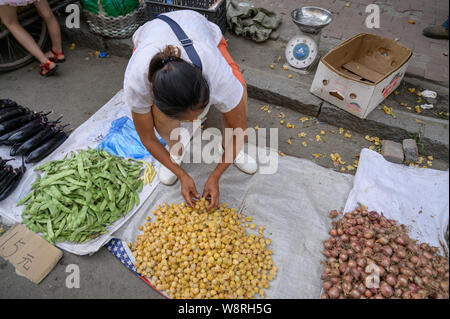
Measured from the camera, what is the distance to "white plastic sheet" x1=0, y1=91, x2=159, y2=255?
2.29 metres

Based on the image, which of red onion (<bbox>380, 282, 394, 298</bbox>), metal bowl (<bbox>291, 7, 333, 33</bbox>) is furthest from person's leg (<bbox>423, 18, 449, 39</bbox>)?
red onion (<bbox>380, 282, 394, 298</bbox>)

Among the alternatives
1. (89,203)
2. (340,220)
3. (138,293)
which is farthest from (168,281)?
(340,220)

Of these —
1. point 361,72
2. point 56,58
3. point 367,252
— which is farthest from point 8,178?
point 361,72

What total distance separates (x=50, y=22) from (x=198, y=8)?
2.06 meters

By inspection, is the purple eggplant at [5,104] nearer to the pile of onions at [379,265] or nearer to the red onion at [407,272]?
the pile of onions at [379,265]

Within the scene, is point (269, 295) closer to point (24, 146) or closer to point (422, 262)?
point (422, 262)

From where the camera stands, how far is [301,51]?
3.35m

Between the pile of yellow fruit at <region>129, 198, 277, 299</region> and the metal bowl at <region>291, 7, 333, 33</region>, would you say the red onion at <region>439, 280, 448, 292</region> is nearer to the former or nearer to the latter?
the pile of yellow fruit at <region>129, 198, 277, 299</region>

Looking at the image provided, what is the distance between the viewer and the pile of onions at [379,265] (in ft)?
5.92

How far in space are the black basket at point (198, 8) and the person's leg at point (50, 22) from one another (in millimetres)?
1335

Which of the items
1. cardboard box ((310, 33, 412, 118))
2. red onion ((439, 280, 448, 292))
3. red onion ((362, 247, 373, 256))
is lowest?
red onion ((362, 247, 373, 256))

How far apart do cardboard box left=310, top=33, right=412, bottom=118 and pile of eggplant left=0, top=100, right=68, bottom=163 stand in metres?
2.81

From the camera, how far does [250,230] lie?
2375mm
